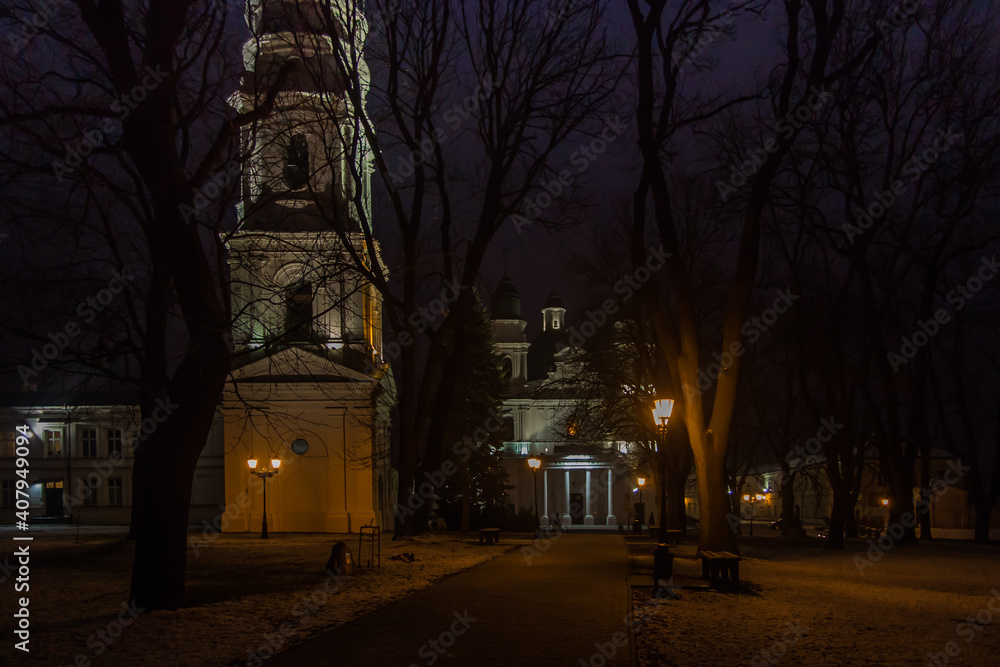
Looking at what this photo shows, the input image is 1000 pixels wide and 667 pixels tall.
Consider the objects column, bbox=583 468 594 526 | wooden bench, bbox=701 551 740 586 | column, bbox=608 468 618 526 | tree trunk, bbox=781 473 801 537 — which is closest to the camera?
wooden bench, bbox=701 551 740 586

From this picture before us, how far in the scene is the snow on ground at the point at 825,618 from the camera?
9516 mm

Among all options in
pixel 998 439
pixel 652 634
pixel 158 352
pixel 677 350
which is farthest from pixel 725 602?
pixel 998 439

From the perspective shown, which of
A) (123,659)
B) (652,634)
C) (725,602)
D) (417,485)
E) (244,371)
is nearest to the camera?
(123,659)

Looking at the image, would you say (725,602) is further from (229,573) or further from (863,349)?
(863,349)

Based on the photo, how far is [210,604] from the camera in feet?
40.9

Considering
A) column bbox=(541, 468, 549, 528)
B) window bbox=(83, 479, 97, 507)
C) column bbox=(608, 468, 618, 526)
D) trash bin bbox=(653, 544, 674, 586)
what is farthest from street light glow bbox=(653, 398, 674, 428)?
column bbox=(541, 468, 549, 528)

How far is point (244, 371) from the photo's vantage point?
41.2m

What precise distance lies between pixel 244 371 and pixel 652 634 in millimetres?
33217

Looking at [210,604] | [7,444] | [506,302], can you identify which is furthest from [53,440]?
[210,604]

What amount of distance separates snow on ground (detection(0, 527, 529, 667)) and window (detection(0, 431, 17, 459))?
41490 mm

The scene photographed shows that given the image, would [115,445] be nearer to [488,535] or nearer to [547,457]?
[547,457]

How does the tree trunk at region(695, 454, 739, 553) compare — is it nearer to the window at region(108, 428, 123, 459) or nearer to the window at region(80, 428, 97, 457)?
the window at region(108, 428, 123, 459)

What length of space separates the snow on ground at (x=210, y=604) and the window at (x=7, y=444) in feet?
136

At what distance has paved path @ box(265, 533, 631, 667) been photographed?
29.5ft
